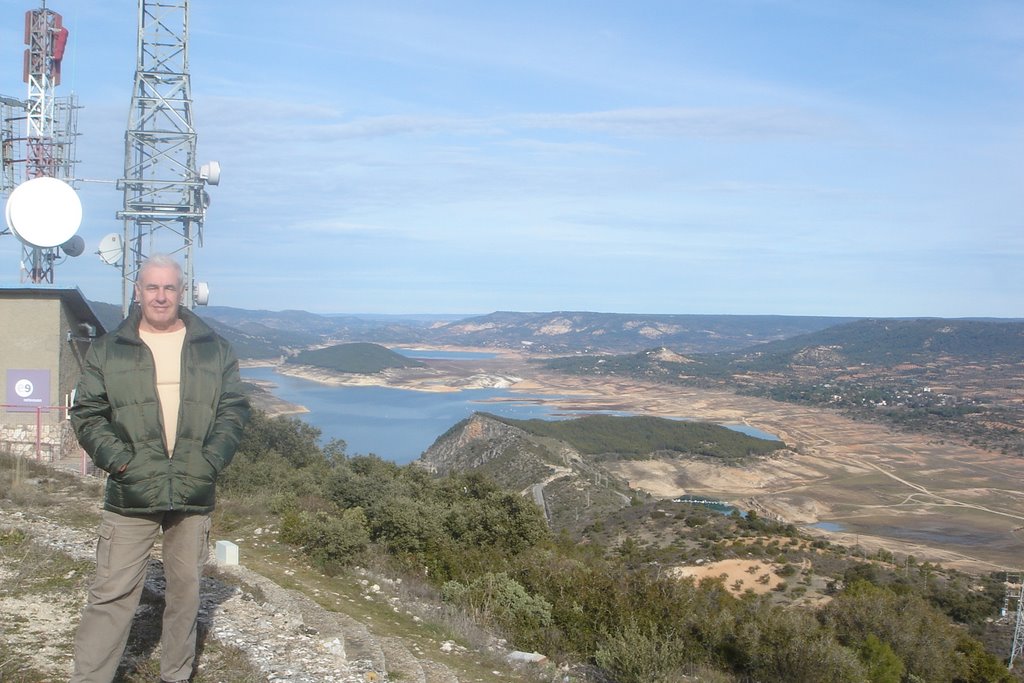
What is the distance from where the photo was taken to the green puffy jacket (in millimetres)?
2990

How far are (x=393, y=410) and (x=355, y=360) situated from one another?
33.8m

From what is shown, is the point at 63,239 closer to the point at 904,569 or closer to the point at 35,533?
the point at 35,533

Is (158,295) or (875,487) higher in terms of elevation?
(158,295)

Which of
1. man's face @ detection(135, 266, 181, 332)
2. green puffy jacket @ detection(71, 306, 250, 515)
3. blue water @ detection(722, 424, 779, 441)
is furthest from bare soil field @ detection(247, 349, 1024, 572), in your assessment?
man's face @ detection(135, 266, 181, 332)

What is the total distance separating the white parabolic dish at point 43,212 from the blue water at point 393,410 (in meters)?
36.8

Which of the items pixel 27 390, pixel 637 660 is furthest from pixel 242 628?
pixel 27 390

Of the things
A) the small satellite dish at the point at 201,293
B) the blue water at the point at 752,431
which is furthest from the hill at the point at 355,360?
the small satellite dish at the point at 201,293

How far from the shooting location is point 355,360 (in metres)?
110

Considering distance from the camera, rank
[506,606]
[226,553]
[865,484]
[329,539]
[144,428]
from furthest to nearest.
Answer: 1. [865,484]
2. [329,539]
3. [506,606]
4. [226,553]
5. [144,428]

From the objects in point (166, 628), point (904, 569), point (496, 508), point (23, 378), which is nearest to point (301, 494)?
point (496, 508)

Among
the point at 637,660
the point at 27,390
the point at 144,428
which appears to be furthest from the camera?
the point at 27,390

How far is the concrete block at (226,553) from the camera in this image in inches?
259

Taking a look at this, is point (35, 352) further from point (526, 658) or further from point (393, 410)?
point (393, 410)

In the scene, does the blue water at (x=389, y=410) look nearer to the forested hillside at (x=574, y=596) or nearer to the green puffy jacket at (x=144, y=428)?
the forested hillside at (x=574, y=596)
